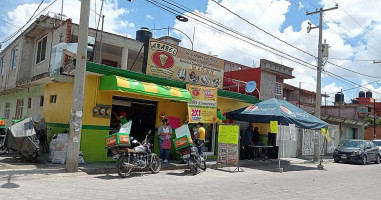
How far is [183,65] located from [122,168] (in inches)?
255

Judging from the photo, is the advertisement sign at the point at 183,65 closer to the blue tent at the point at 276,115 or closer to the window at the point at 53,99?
the blue tent at the point at 276,115

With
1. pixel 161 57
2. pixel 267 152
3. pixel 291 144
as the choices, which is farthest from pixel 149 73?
pixel 291 144

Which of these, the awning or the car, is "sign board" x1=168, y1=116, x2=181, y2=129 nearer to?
the awning

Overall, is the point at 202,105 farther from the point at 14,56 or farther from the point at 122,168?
the point at 14,56

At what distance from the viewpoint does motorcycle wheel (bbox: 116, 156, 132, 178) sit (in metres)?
9.89

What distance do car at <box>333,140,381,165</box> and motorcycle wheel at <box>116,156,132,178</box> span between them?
15.5 meters

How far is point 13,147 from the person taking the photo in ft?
34.9

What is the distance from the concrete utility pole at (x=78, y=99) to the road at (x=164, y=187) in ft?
1.81

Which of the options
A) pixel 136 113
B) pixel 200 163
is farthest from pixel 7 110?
pixel 200 163

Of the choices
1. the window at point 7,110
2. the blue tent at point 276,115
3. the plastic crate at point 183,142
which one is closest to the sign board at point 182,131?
the plastic crate at point 183,142

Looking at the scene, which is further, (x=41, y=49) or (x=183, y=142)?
(x=41, y=49)

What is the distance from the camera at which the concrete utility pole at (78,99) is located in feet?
32.4

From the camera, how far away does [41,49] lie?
17.8 metres

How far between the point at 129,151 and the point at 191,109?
4615 mm
